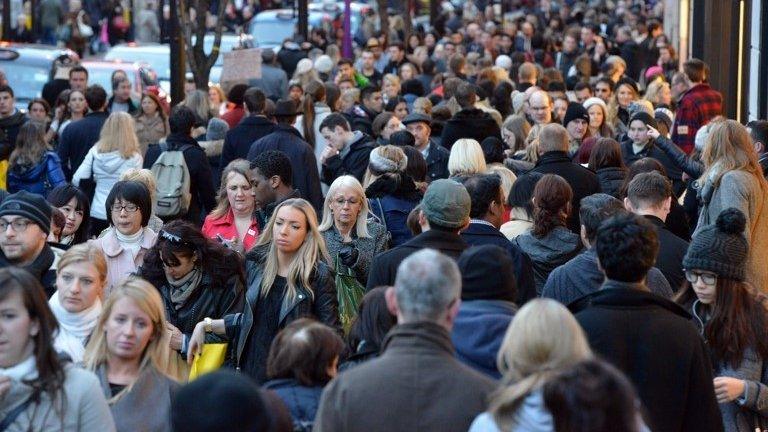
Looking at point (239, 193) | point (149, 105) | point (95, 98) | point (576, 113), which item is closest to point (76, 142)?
point (95, 98)

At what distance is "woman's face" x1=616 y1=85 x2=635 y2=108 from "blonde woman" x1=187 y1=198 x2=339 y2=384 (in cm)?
905

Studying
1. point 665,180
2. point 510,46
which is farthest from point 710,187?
Answer: point 510,46

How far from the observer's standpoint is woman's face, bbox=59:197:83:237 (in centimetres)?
1012

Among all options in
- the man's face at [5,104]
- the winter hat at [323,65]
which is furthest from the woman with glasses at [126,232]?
the winter hat at [323,65]

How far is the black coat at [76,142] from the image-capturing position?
15102 mm

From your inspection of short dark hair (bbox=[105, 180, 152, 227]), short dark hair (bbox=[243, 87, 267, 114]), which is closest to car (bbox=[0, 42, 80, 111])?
short dark hair (bbox=[243, 87, 267, 114])

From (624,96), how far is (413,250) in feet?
31.6

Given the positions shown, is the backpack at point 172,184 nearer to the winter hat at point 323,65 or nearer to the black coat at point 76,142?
the black coat at point 76,142

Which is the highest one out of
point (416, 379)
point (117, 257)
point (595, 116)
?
point (416, 379)

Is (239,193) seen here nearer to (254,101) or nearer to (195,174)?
(195,174)

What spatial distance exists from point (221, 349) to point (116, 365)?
1799 millimetres

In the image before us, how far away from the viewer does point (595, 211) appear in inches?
314

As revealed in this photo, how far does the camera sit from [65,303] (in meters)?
7.31

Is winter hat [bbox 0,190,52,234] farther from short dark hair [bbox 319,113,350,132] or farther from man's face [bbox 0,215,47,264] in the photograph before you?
short dark hair [bbox 319,113,350,132]
